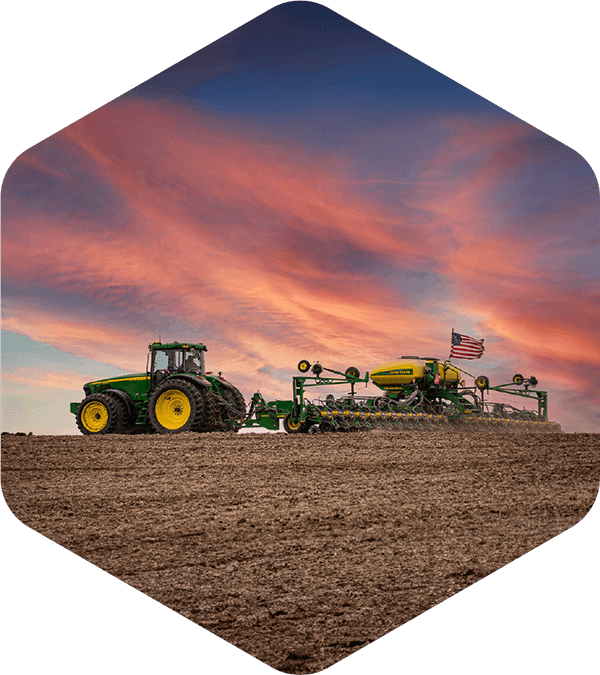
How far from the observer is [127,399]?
619 cm

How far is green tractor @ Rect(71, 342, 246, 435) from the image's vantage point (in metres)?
6.01

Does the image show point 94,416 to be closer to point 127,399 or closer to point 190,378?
point 127,399

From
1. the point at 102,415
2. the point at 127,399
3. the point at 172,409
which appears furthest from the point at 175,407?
the point at 102,415

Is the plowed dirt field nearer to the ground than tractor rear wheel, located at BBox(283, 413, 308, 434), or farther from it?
nearer to the ground

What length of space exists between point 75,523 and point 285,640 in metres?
1.84

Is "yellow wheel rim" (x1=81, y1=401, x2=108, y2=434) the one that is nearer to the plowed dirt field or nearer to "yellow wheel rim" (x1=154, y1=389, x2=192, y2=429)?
"yellow wheel rim" (x1=154, y1=389, x2=192, y2=429)

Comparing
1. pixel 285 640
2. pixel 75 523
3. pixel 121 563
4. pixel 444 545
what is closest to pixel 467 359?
pixel 444 545

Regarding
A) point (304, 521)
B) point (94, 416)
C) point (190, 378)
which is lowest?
point (304, 521)

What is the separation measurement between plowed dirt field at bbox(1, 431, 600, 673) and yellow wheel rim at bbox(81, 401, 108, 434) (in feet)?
4.51

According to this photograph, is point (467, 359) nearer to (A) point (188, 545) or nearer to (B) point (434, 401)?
(A) point (188, 545)

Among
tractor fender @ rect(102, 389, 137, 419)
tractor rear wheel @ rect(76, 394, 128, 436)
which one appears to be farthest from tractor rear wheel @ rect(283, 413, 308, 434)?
tractor rear wheel @ rect(76, 394, 128, 436)

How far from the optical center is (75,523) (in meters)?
3.56

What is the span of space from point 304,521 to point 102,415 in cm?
365

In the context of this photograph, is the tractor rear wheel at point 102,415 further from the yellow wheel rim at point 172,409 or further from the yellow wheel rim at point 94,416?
the yellow wheel rim at point 172,409
